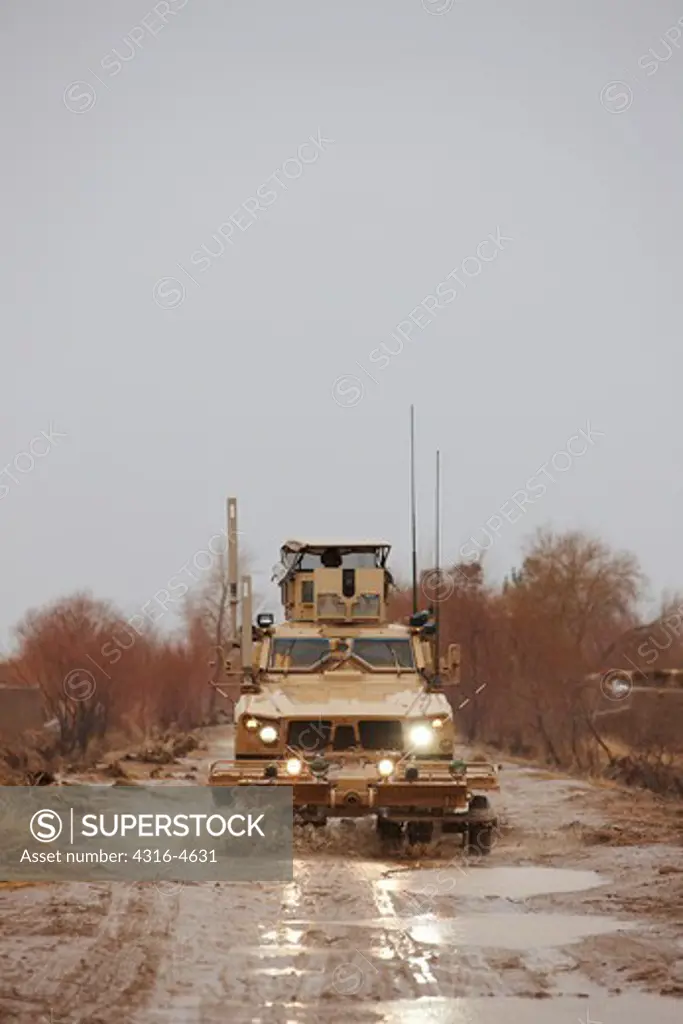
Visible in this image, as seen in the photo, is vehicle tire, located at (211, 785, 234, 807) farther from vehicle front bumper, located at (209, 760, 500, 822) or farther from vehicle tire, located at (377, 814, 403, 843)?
vehicle tire, located at (377, 814, 403, 843)

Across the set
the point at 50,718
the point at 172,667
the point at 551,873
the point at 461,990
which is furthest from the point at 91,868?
the point at 172,667

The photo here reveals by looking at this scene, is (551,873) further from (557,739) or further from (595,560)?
(595,560)

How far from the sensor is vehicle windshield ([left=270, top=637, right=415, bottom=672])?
21281 mm

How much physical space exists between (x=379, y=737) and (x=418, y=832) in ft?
4.77

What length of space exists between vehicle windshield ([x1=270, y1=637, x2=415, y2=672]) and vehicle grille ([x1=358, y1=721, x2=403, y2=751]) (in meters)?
1.58

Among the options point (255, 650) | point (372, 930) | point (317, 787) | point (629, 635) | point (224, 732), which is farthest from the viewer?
point (224, 732)

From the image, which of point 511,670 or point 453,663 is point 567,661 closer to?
point 511,670

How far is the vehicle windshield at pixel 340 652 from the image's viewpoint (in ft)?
69.8

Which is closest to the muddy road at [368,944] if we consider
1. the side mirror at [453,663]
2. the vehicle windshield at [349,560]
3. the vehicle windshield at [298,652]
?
the side mirror at [453,663]

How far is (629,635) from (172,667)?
28495 millimetres

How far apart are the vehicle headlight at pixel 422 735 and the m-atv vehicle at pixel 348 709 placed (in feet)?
0.04

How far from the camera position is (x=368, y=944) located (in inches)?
460

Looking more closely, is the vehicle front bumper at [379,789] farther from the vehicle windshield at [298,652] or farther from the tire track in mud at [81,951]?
the tire track in mud at [81,951]

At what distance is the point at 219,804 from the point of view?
64.0 feet
